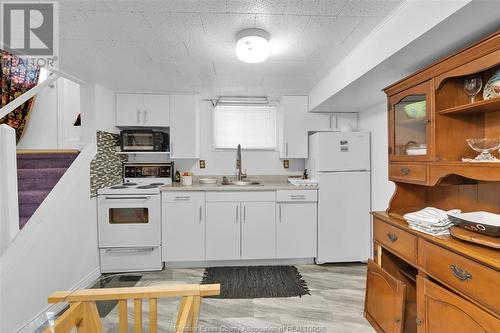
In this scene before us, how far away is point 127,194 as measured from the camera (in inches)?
107

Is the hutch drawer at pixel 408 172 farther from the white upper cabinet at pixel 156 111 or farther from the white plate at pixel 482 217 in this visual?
the white upper cabinet at pixel 156 111

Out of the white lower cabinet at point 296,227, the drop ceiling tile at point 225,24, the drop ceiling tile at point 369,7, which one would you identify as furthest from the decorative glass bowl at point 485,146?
the white lower cabinet at point 296,227

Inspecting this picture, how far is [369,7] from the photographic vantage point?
1.38 meters

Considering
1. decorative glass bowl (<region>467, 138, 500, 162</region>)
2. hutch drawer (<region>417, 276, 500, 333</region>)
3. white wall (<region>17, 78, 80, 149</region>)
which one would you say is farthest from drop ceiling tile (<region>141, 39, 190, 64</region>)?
hutch drawer (<region>417, 276, 500, 333</region>)

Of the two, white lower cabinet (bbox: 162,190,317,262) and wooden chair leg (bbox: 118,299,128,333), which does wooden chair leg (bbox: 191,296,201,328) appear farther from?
white lower cabinet (bbox: 162,190,317,262)

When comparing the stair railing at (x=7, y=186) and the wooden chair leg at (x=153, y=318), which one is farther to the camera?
the stair railing at (x=7, y=186)

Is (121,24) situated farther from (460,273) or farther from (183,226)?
(460,273)

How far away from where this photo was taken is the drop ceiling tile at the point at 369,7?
134 cm

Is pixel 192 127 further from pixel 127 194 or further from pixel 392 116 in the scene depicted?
pixel 392 116

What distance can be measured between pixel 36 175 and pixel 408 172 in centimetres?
343

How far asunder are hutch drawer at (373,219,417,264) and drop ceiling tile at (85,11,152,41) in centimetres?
212

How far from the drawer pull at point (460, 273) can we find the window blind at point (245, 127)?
2.54 metres

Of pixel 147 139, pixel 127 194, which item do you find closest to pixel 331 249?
pixel 127 194

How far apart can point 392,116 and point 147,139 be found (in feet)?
8.91
